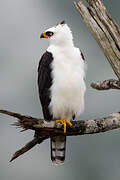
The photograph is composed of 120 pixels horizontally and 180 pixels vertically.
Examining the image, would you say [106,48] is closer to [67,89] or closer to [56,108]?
[67,89]

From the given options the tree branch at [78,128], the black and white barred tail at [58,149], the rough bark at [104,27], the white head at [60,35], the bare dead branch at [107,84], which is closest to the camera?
the tree branch at [78,128]

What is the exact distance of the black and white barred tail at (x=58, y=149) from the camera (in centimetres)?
414

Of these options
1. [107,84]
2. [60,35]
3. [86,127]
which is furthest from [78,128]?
[60,35]

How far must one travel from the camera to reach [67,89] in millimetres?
3828

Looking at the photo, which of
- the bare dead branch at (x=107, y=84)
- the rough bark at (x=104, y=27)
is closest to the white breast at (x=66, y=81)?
the bare dead branch at (x=107, y=84)

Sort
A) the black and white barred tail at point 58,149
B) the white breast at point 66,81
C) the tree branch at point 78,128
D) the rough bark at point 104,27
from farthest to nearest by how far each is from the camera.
→ the black and white barred tail at point 58,149 → the white breast at point 66,81 → the rough bark at point 104,27 → the tree branch at point 78,128

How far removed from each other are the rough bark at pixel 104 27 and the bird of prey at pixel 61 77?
2.12 ft

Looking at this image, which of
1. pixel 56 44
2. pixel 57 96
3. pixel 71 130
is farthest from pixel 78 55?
pixel 71 130

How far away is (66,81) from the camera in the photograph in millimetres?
3805

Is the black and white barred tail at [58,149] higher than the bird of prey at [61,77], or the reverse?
the bird of prey at [61,77]

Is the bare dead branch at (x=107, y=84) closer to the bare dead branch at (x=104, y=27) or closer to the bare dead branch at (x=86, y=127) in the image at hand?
the bare dead branch at (x=104, y=27)

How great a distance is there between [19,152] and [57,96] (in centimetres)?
102

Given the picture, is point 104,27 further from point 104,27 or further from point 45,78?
point 45,78

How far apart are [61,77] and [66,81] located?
80 millimetres
